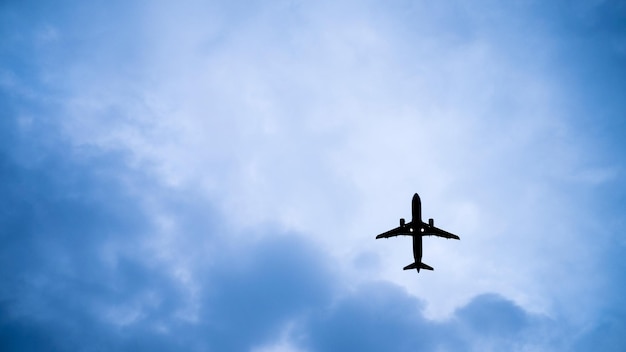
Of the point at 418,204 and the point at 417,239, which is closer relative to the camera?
the point at 418,204

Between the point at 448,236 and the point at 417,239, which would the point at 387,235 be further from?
the point at 448,236

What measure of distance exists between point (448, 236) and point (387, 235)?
1631cm

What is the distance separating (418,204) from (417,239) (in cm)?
1206

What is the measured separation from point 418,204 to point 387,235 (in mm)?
11557

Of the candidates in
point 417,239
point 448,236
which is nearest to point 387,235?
point 417,239

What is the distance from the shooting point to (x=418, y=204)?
10275 cm

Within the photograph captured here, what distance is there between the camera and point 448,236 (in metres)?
108

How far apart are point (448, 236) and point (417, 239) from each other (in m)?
7.95

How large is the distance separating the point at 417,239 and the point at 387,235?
29.7ft

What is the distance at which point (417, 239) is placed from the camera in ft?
360

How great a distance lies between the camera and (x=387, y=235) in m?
107
